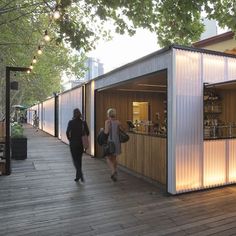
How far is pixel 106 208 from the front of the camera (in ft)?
16.9

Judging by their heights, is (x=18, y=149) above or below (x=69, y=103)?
below

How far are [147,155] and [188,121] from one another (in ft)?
5.69

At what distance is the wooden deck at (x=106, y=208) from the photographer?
4262 millimetres

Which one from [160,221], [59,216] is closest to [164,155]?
[160,221]

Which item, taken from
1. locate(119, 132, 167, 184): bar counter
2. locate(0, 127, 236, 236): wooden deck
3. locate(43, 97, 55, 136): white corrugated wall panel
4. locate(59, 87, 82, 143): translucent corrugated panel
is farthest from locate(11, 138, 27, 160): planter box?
locate(43, 97, 55, 136): white corrugated wall panel

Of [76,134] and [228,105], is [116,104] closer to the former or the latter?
[76,134]

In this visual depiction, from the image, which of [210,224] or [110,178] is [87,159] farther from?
[210,224]

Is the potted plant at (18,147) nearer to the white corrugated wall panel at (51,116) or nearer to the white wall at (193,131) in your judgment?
the white wall at (193,131)

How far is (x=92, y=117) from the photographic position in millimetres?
11367

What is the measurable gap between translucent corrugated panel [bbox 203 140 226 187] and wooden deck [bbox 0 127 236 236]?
275 millimetres

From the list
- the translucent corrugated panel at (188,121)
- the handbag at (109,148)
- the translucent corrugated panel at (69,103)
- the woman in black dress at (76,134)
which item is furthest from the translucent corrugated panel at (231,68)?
the translucent corrugated panel at (69,103)

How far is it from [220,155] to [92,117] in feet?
19.2

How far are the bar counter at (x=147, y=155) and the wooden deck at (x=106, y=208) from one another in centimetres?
35

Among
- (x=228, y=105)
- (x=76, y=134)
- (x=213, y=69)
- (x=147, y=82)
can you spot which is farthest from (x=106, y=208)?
(x=147, y=82)
